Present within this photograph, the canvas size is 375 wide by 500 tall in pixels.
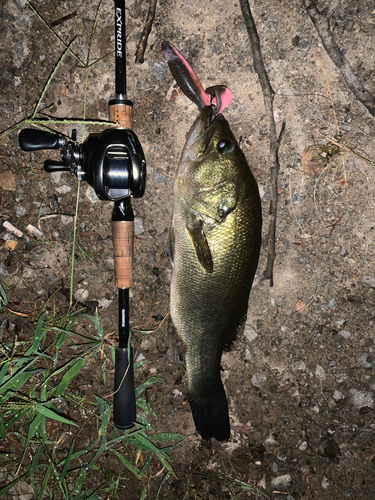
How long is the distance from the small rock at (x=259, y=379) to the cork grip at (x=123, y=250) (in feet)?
4.41

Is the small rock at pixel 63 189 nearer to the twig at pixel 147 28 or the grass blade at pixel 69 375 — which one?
the twig at pixel 147 28

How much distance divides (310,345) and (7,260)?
261 centimetres

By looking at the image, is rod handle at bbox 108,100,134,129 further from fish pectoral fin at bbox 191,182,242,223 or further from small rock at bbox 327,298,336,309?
small rock at bbox 327,298,336,309

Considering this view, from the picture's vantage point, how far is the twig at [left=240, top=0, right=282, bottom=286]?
229 cm

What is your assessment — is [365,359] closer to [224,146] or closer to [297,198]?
[297,198]

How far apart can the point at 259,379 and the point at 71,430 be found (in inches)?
63.9

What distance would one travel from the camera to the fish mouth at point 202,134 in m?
1.99

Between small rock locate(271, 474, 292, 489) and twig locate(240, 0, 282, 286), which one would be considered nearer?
twig locate(240, 0, 282, 286)

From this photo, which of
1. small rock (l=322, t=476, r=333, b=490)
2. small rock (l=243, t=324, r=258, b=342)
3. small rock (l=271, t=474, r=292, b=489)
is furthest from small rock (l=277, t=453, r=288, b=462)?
small rock (l=243, t=324, r=258, b=342)

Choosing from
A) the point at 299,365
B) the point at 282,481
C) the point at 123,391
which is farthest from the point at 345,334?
the point at 123,391

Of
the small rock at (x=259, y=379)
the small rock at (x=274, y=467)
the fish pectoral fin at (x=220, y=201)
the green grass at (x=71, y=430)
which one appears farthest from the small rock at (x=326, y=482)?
the fish pectoral fin at (x=220, y=201)

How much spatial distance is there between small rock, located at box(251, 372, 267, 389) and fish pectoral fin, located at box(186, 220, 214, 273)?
3.75 feet

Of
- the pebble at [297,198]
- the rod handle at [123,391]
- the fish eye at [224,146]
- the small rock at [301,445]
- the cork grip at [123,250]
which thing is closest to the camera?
the fish eye at [224,146]

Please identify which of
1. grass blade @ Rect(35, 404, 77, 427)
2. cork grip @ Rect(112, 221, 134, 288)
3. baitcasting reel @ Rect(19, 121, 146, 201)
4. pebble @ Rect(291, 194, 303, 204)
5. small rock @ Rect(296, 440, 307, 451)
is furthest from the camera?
small rock @ Rect(296, 440, 307, 451)
